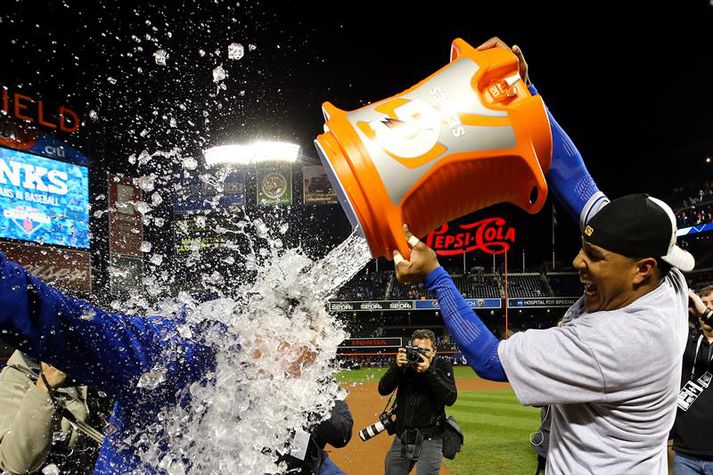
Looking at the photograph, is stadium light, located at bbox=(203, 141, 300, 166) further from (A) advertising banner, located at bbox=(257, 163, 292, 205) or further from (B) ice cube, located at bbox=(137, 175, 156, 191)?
(B) ice cube, located at bbox=(137, 175, 156, 191)

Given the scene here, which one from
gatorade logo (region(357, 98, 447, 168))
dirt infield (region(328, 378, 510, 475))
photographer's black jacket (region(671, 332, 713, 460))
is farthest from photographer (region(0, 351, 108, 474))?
dirt infield (region(328, 378, 510, 475))

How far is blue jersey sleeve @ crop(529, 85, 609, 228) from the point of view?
2.17 m

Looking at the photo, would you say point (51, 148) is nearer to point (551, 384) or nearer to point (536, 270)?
point (551, 384)

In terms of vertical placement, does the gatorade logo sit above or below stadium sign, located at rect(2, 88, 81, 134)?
below

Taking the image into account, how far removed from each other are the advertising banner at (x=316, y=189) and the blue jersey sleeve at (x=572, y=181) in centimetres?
3769

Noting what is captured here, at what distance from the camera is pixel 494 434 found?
418 inches

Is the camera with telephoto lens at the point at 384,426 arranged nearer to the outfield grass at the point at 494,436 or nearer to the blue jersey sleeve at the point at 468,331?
the outfield grass at the point at 494,436

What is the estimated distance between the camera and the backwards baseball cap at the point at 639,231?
1673mm

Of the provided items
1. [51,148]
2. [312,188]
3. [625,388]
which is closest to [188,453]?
[625,388]

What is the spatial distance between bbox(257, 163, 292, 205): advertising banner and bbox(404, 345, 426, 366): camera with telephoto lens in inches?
1391

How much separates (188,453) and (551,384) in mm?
1262

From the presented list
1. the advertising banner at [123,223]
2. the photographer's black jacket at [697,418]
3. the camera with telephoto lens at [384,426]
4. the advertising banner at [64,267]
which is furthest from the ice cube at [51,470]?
the advertising banner at [123,223]

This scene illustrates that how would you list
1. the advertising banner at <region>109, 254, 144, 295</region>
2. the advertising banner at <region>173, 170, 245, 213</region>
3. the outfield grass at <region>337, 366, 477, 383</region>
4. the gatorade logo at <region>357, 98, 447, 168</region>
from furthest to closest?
the advertising banner at <region>173, 170, 245, 213</region> → the advertising banner at <region>109, 254, 144, 295</region> → the outfield grass at <region>337, 366, 477, 383</region> → the gatorade logo at <region>357, 98, 447, 168</region>

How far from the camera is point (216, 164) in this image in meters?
41.3
